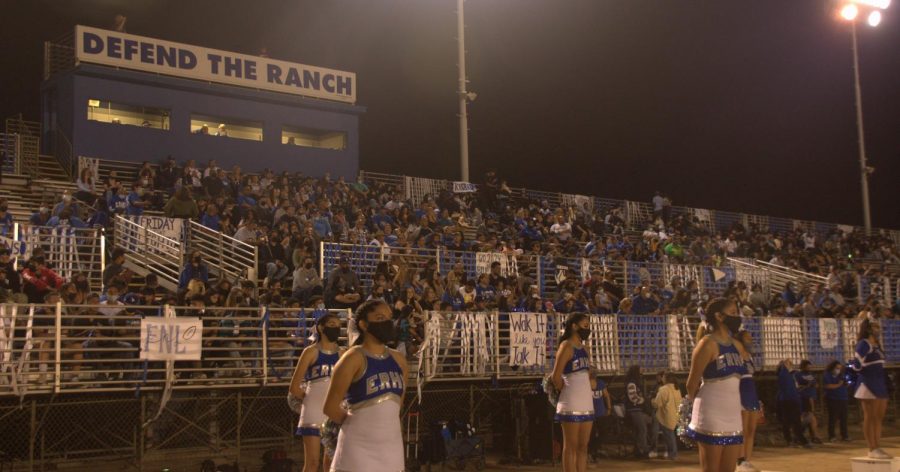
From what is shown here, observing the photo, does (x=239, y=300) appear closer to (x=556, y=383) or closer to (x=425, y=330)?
(x=425, y=330)

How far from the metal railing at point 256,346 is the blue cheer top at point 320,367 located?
3626mm

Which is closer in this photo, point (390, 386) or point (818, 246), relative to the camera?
point (390, 386)

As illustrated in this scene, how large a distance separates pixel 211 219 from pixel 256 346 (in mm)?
5725

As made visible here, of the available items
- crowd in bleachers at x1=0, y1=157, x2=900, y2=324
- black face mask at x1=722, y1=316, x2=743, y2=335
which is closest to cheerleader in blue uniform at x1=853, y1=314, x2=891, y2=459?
crowd in bleachers at x1=0, y1=157, x2=900, y2=324

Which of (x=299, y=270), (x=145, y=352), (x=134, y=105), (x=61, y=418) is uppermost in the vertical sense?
(x=134, y=105)

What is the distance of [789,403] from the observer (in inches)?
744

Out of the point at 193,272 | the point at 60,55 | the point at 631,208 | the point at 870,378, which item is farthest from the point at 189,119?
the point at 870,378

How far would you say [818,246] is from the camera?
35.0m

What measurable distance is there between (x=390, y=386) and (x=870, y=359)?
1026 cm

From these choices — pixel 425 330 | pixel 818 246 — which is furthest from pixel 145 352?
pixel 818 246

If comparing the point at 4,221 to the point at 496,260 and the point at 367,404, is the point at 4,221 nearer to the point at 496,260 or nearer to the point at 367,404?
the point at 496,260

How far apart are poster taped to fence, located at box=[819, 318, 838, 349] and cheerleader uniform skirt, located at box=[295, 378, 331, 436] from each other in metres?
15.5

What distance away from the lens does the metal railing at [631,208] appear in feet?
97.3

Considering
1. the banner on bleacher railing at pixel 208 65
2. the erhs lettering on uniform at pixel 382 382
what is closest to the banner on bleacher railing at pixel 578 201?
the banner on bleacher railing at pixel 208 65
